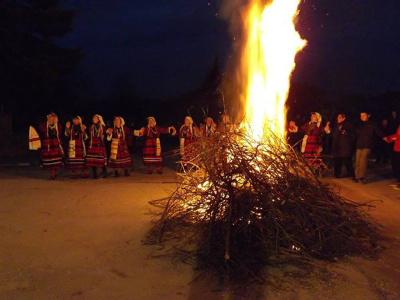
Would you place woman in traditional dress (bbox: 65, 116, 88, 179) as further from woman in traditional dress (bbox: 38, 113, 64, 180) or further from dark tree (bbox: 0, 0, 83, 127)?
dark tree (bbox: 0, 0, 83, 127)

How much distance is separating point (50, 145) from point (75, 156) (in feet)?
2.26

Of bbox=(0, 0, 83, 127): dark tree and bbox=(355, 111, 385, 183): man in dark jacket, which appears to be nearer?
bbox=(355, 111, 385, 183): man in dark jacket

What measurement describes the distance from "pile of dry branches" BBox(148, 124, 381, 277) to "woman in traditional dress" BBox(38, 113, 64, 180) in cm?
582

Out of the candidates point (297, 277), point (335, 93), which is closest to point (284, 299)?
point (297, 277)

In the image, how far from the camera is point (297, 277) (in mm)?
3906

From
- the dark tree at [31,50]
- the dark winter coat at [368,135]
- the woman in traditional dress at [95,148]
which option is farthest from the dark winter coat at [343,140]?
the dark tree at [31,50]

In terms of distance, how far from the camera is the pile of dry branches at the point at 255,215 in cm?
439

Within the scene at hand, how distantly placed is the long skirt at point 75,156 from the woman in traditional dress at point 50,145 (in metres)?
0.29

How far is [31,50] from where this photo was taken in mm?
18219

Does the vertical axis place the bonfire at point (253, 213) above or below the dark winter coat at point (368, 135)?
below

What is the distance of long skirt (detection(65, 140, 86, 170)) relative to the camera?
10.0 m

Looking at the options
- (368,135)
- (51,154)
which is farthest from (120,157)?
(368,135)

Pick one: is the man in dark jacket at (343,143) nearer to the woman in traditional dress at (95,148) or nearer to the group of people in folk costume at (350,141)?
the group of people in folk costume at (350,141)

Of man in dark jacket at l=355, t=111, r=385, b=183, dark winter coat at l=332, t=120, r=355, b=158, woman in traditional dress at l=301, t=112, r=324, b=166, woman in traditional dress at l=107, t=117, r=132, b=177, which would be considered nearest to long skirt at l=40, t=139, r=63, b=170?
woman in traditional dress at l=107, t=117, r=132, b=177
